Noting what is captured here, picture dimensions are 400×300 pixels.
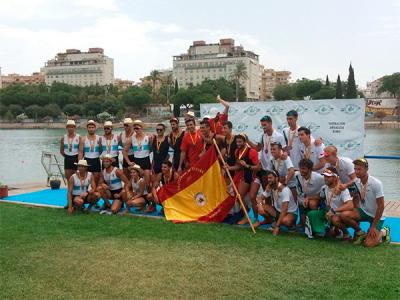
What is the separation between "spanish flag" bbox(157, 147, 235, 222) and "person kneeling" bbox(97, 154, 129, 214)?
874 millimetres

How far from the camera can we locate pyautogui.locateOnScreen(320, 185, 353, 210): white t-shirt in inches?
247

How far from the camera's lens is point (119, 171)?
8.73 meters

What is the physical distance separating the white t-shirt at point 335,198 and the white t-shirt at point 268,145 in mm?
1139

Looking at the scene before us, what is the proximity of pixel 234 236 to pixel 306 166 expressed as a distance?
1474 mm

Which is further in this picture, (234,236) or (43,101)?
(43,101)

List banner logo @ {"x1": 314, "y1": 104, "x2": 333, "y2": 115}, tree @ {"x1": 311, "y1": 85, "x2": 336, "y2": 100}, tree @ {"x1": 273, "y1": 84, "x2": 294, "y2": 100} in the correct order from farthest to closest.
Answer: tree @ {"x1": 273, "y1": 84, "x2": 294, "y2": 100} < tree @ {"x1": 311, "y1": 85, "x2": 336, "y2": 100} < banner logo @ {"x1": 314, "y1": 104, "x2": 333, "y2": 115}

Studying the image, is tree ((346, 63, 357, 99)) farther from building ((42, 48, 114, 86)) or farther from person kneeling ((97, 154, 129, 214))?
building ((42, 48, 114, 86))

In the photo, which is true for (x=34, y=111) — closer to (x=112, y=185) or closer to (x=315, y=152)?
(x=112, y=185)

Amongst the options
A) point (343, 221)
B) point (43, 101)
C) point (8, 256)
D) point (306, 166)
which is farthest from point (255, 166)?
point (43, 101)

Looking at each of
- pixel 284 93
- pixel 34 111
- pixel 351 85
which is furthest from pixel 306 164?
pixel 284 93

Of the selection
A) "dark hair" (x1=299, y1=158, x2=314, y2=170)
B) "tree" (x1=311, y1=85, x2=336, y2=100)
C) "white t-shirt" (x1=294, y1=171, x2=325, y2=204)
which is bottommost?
"white t-shirt" (x1=294, y1=171, x2=325, y2=204)

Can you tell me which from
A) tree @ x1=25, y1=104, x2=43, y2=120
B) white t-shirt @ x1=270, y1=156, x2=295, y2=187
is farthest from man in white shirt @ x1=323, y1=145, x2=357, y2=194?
tree @ x1=25, y1=104, x2=43, y2=120

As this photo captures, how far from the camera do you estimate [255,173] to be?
7508 mm

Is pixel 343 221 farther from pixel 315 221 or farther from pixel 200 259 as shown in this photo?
pixel 200 259
